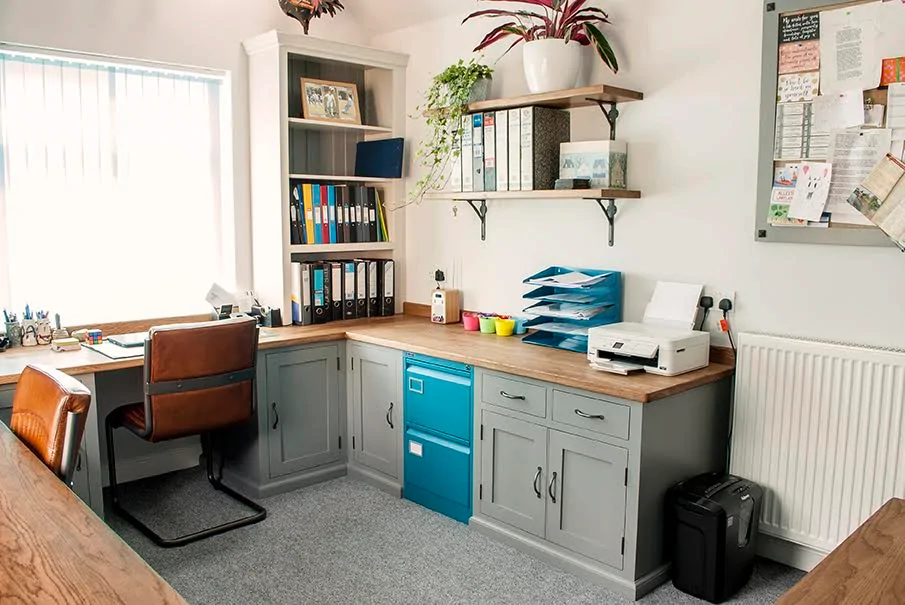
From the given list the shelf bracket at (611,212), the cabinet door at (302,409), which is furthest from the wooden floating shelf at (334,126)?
the shelf bracket at (611,212)

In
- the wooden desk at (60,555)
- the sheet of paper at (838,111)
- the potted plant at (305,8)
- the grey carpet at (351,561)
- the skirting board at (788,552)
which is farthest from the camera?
the potted plant at (305,8)

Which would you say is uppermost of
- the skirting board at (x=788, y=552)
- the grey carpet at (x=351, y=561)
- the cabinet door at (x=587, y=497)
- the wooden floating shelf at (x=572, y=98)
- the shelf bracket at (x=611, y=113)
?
the wooden floating shelf at (x=572, y=98)

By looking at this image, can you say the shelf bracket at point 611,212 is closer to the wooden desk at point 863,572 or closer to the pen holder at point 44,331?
the wooden desk at point 863,572

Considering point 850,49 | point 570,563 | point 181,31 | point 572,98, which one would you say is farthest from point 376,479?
point 850,49

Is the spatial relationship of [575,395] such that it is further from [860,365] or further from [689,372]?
[860,365]

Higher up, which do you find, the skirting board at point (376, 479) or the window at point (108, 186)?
the window at point (108, 186)

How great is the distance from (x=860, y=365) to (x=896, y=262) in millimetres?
378

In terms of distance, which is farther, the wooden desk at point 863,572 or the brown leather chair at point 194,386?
the brown leather chair at point 194,386

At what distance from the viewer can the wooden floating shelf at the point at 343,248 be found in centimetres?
420

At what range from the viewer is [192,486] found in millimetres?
4004

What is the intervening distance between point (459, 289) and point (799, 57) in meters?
2.04

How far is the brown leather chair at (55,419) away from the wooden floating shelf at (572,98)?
2.17 metres

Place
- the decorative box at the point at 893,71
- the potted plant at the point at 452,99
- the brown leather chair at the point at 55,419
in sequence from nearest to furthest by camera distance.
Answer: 1. the brown leather chair at the point at 55,419
2. the decorative box at the point at 893,71
3. the potted plant at the point at 452,99

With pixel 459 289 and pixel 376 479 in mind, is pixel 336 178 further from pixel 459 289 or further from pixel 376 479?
pixel 376 479
